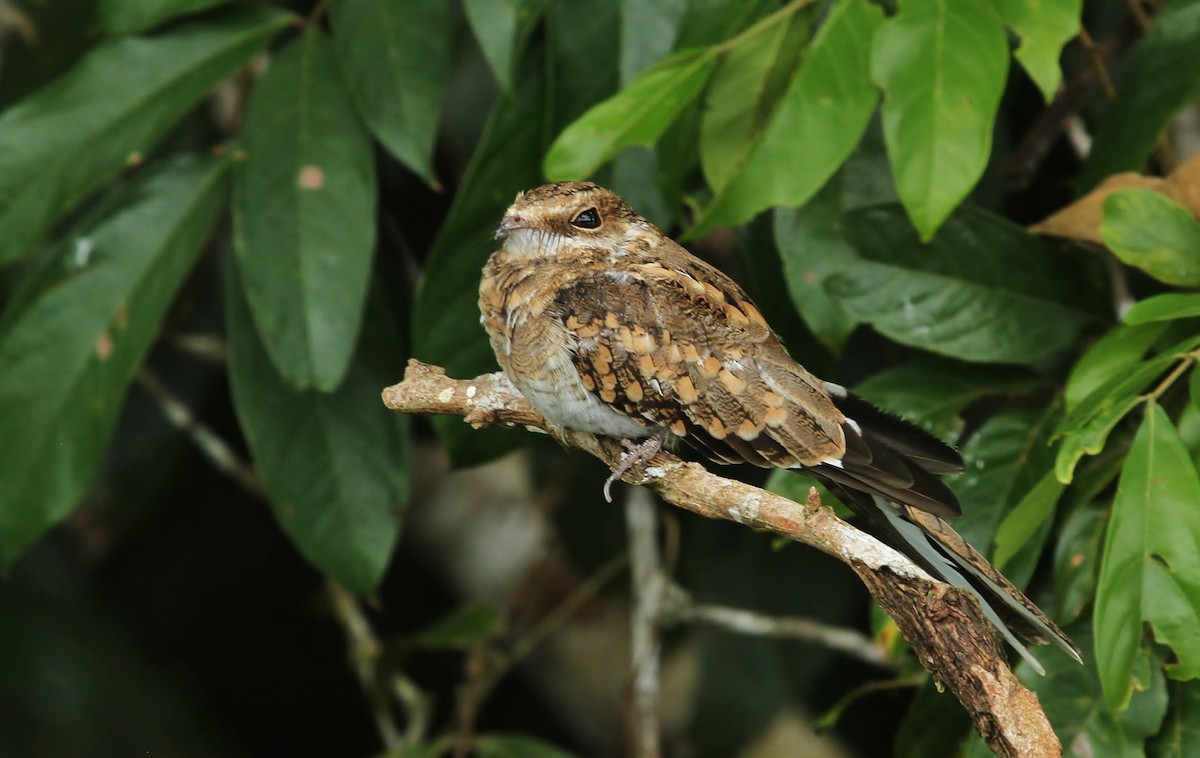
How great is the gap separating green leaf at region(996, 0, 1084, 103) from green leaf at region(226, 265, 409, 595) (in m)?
1.49

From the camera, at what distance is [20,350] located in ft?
9.12

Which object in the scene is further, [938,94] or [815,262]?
[815,262]

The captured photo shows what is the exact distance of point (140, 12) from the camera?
2.71m

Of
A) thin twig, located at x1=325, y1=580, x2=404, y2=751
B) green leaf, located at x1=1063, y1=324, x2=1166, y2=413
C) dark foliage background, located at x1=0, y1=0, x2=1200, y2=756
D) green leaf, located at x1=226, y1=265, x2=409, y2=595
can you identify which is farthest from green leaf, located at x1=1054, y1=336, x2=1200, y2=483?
thin twig, located at x1=325, y1=580, x2=404, y2=751

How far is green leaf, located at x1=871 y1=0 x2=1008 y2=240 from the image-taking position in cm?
206

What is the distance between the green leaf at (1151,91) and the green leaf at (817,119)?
0.64 metres

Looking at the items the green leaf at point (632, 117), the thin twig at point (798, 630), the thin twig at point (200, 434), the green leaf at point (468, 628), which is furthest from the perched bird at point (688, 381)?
the thin twig at point (200, 434)

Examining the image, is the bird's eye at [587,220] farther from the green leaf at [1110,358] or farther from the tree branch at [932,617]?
the green leaf at [1110,358]

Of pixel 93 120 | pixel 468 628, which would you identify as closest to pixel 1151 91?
pixel 468 628

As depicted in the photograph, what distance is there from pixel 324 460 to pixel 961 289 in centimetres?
136

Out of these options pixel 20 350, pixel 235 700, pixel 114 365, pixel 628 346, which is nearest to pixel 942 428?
pixel 628 346

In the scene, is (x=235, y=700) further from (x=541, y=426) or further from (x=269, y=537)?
(x=541, y=426)

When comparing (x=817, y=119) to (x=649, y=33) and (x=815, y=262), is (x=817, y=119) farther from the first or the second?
(x=649, y=33)

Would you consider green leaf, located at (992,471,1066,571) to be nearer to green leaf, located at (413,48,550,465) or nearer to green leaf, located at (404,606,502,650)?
green leaf, located at (413,48,550,465)
